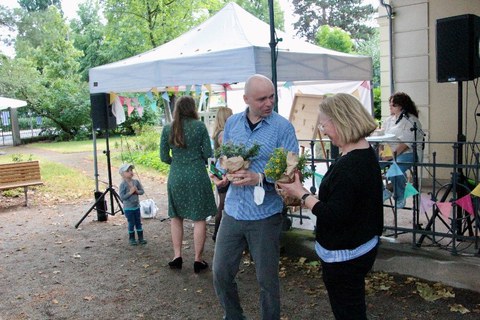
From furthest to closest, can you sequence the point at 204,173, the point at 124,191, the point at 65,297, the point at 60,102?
the point at 60,102 → the point at 124,191 → the point at 204,173 → the point at 65,297

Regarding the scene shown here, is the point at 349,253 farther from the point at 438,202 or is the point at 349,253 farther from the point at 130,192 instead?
the point at 130,192

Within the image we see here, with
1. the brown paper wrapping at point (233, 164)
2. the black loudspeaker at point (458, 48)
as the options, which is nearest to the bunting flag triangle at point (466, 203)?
the black loudspeaker at point (458, 48)

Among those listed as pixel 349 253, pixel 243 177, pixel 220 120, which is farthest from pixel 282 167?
pixel 220 120

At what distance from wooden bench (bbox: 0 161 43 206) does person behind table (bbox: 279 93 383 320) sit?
790 cm

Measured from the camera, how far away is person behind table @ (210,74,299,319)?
2961 mm

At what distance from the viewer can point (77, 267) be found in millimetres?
5273

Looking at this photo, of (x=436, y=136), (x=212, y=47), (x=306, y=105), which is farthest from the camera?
(x=436, y=136)

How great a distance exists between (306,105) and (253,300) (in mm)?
3829

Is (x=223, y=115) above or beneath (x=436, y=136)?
above

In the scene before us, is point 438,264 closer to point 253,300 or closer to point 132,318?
point 253,300

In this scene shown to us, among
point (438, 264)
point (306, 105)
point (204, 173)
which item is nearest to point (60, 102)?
point (306, 105)

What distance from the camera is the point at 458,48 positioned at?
496cm

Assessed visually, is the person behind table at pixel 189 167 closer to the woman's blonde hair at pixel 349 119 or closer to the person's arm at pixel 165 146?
the person's arm at pixel 165 146

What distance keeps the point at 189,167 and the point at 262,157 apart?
1.89 m
